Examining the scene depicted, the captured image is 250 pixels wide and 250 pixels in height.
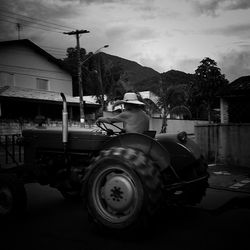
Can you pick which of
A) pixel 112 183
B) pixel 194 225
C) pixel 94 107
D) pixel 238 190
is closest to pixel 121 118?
pixel 112 183

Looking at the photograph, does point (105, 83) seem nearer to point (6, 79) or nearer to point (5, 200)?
point (6, 79)

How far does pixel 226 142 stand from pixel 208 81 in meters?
35.7

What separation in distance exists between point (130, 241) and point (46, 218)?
1.71 metres

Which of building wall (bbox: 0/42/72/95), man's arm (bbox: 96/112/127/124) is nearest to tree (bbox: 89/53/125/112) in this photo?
building wall (bbox: 0/42/72/95)

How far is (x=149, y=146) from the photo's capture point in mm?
4352

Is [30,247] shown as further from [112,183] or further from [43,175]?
[43,175]

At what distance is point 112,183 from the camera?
4.23 m

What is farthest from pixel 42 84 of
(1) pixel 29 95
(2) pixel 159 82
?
(2) pixel 159 82

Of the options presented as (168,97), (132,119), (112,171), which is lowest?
(112,171)

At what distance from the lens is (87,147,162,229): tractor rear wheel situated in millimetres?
3926

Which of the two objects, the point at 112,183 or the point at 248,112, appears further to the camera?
the point at 248,112

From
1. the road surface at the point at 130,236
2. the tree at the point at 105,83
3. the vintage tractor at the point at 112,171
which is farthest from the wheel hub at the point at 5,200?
the tree at the point at 105,83

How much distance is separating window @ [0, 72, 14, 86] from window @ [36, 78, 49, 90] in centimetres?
293

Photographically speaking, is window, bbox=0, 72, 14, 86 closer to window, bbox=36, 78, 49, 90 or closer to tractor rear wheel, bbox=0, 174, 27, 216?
window, bbox=36, 78, 49, 90
